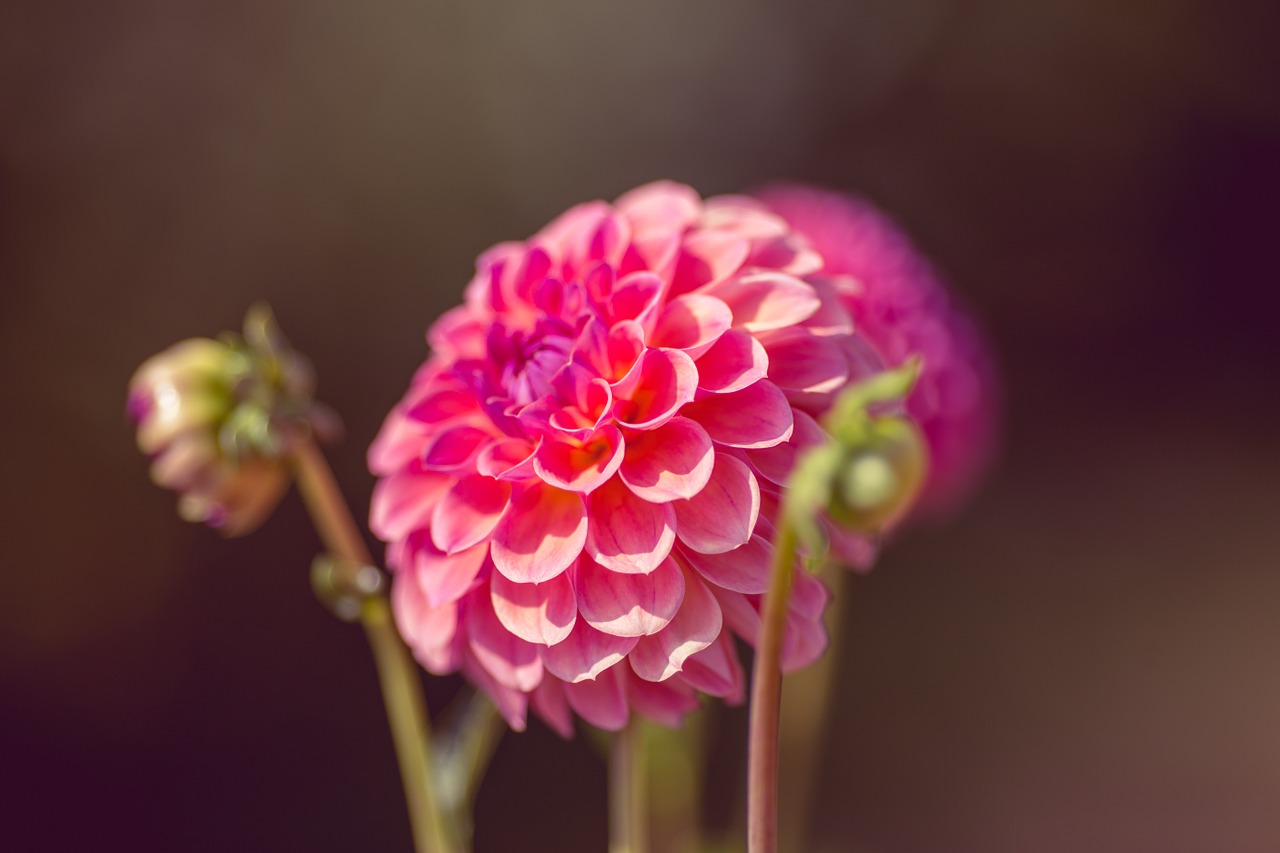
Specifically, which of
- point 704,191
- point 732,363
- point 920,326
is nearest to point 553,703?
point 732,363

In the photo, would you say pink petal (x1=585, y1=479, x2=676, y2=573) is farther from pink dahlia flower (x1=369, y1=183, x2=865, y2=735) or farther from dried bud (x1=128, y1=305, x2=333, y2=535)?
dried bud (x1=128, y1=305, x2=333, y2=535)

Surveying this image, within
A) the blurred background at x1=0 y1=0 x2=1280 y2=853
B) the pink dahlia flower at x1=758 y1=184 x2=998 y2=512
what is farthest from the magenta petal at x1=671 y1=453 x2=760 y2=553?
the blurred background at x1=0 y1=0 x2=1280 y2=853

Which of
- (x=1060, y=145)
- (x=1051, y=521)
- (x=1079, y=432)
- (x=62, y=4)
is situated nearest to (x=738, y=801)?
(x=1051, y=521)

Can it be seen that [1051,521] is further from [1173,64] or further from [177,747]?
[177,747]

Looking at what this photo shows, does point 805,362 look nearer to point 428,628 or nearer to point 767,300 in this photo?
point 767,300

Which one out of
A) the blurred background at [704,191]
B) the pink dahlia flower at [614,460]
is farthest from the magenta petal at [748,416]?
the blurred background at [704,191]

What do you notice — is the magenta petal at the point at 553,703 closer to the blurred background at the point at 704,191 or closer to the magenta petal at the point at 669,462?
the magenta petal at the point at 669,462
